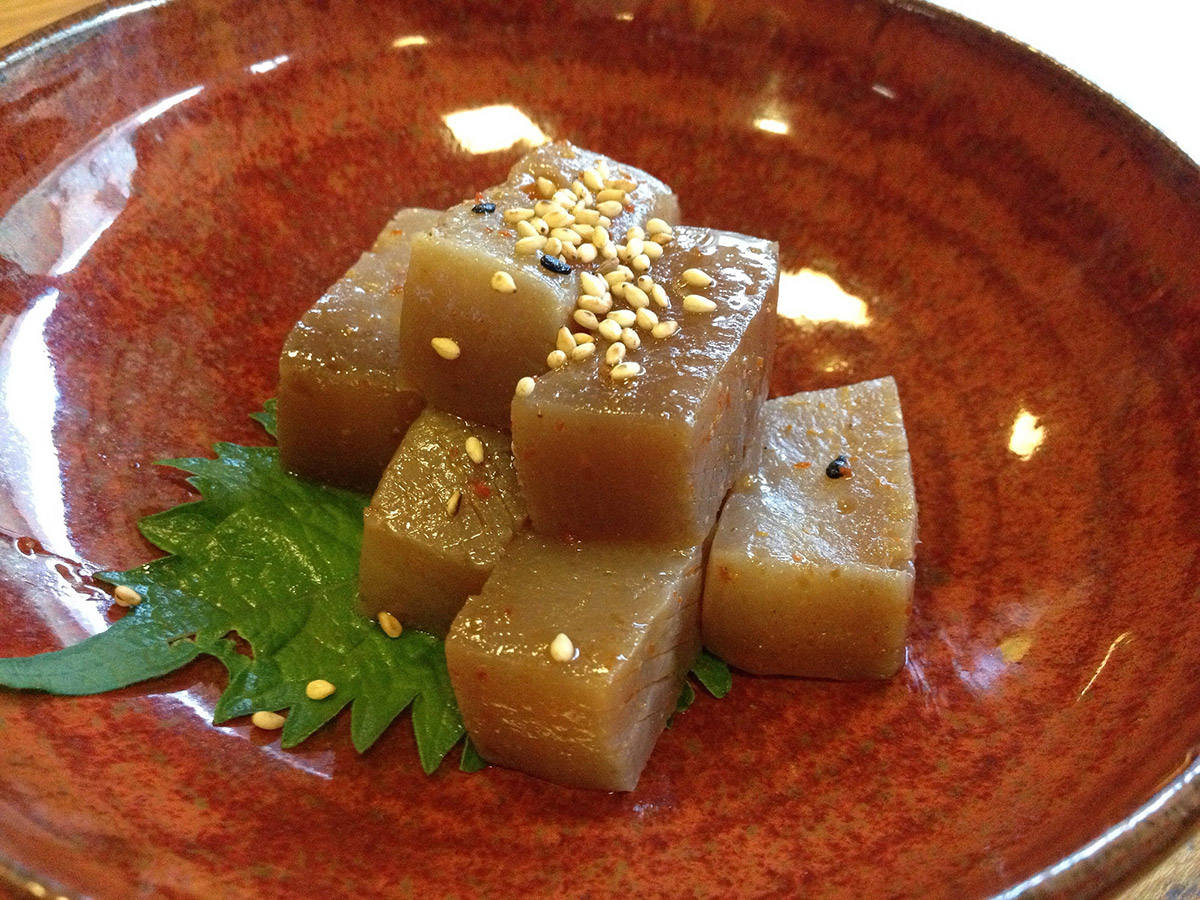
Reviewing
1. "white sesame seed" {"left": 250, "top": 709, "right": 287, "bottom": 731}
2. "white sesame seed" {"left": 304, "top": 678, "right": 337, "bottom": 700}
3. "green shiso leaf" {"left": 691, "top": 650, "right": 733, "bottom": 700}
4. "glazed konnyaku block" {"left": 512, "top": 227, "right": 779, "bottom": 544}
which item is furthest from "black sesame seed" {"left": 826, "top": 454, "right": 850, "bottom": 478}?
"white sesame seed" {"left": 250, "top": 709, "right": 287, "bottom": 731}

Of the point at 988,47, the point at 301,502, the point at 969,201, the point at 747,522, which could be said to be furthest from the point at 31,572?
the point at 988,47

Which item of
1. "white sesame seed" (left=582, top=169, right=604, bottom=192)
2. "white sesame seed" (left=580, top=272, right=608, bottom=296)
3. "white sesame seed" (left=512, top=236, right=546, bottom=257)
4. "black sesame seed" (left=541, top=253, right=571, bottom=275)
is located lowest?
"white sesame seed" (left=580, top=272, right=608, bottom=296)

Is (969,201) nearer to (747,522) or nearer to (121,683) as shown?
(747,522)

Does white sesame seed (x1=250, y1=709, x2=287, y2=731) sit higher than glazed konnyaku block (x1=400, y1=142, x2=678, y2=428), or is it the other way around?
glazed konnyaku block (x1=400, y1=142, x2=678, y2=428)

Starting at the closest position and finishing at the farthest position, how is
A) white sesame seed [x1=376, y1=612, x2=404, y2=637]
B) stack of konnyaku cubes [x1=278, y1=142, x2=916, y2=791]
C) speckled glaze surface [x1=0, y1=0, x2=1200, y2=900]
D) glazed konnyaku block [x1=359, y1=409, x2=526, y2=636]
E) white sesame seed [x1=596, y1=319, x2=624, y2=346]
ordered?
1. speckled glaze surface [x1=0, y1=0, x2=1200, y2=900]
2. stack of konnyaku cubes [x1=278, y1=142, x2=916, y2=791]
3. white sesame seed [x1=596, y1=319, x2=624, y2=346]
4. glazed konnyaku block [x1=359, y1=409, x2=526, y2=636]
5. white sesame seed [x1=376, y1=612, x2=404, y2=637]

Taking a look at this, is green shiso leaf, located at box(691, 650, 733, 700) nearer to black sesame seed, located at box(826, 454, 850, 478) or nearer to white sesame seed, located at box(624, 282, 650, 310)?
black sesame seed, located at box(826, 454, 850, 478)

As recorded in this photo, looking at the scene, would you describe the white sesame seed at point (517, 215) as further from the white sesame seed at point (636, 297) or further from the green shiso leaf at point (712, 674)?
the green shiso leaf at point (712, 674)

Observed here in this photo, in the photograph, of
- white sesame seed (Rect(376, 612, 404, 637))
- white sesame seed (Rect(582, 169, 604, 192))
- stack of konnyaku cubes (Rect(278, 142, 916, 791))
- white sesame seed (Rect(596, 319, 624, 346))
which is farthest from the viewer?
white sesame seed (Rect(582, 169, 604, 192))
